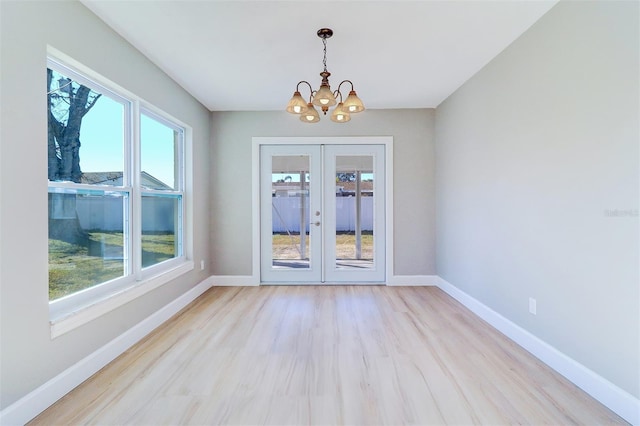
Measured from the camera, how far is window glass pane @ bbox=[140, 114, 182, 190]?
2.93 meters

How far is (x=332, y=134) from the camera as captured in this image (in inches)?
169

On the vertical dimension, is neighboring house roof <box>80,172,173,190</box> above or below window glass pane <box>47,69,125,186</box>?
below

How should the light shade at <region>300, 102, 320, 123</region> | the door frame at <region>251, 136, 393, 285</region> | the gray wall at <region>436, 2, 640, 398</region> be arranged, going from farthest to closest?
the door frame at <region>251, 136, 393, 285</region>, the light shade at <region>300, 102, 320, 123</region>, the gray wall at <region>436, 2, 640, 398</region>

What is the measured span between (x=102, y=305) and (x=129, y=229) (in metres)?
0.73

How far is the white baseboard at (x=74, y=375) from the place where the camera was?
1.58 m

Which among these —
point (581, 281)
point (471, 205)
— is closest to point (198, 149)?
point (471, 205)

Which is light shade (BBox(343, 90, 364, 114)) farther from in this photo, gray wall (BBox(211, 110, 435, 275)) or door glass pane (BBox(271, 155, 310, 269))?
door glass pane (BBox(271, 155, 310, 269))

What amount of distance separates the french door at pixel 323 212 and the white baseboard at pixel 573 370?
5.92ft

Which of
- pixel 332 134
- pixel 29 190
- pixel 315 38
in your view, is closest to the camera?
pixel 29 190

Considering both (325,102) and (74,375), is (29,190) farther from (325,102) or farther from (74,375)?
(325,102)

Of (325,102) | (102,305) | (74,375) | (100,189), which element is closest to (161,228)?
(100,189)

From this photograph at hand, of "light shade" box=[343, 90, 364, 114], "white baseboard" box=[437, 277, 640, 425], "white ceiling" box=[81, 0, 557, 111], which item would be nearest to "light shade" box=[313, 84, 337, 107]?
"light shade" box=[343, 90, 364, 114]

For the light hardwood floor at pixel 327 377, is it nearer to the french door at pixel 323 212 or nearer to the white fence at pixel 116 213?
the white fence at pixel 116 213

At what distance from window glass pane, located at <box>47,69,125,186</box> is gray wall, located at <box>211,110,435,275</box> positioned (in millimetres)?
1807
